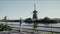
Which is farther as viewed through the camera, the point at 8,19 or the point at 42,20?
the point at 42,20

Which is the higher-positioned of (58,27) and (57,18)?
(57,18)

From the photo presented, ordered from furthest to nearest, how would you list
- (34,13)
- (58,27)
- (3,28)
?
(34,13)
(58,27)
(3,28)

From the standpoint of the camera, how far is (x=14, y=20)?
1994 cm

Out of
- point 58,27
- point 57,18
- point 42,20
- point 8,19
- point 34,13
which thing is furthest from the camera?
point 34,13

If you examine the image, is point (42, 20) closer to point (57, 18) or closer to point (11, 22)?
point (57, 18)

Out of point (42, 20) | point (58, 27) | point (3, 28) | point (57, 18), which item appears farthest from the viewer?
point (42, 20)

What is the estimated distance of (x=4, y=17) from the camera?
2002 centimetres

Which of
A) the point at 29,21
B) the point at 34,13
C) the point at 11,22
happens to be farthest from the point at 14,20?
the point at 34,13

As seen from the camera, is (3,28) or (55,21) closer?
(3,28)

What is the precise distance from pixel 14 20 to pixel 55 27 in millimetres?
6406

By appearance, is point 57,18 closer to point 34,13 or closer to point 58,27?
point 58,27

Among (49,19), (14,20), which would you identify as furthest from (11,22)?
(49,19)

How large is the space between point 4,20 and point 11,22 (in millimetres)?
1404

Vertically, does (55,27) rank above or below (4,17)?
below
